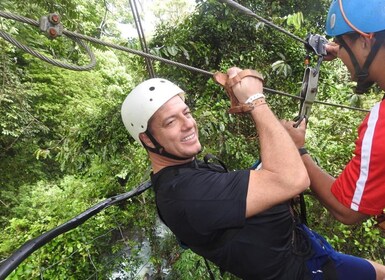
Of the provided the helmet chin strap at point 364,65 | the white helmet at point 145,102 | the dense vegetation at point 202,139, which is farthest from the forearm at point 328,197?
the dense vegetation at point 202,139

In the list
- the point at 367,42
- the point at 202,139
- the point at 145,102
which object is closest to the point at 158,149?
the point at 145,102

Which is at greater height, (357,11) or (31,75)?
(31,75)

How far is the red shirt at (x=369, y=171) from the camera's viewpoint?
1126mm

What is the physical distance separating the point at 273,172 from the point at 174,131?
64 cm

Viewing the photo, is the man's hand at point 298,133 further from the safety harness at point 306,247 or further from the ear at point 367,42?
the ear at point 367,42

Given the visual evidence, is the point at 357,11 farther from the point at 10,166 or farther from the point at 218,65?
the point at 10,166

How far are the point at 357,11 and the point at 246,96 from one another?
581 millimetres

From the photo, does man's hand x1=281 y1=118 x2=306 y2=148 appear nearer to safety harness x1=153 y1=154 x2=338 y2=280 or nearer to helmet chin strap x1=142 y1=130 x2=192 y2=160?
safety harness x1=153 y1=154 x2=338 y2=280

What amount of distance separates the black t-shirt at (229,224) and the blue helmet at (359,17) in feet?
2.45

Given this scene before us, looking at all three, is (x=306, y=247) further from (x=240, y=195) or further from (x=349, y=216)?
(x=240, y=195)

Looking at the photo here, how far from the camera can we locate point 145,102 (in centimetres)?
167

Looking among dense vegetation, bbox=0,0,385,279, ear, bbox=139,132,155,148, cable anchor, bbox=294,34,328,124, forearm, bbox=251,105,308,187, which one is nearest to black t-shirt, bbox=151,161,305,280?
forearm, bbox=251,105,308,187

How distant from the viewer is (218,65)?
4.28m

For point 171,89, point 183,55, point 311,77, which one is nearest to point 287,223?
point 311,77
